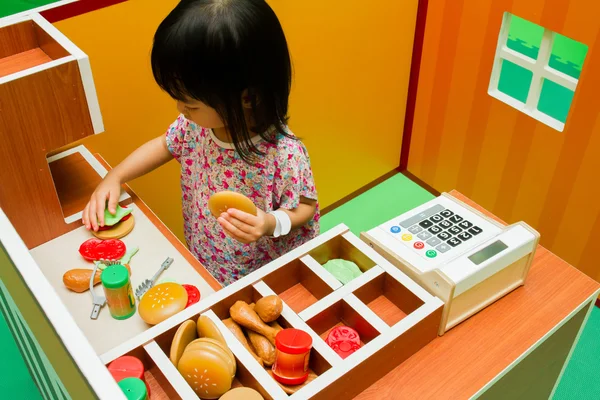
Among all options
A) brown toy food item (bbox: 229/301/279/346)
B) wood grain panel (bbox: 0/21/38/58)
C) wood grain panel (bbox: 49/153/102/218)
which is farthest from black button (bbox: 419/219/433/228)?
wood grain panel (bbox: 0/21/38/58)

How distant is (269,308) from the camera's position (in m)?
0.94

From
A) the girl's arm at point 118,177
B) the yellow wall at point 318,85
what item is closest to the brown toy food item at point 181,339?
the girl's arm at point 118,177

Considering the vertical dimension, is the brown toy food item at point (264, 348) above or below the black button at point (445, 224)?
below

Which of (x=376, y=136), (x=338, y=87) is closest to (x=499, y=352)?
(x=338, y=87)

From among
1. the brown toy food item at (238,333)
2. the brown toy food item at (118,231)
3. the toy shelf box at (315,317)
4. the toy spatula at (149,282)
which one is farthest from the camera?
the brown toy food item at (118,231)

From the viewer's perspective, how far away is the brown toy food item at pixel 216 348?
0.87 m

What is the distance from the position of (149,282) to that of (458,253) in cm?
58

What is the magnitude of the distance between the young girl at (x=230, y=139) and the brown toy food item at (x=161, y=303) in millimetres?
142

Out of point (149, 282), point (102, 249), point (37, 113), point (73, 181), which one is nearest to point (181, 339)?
point (149, 282)

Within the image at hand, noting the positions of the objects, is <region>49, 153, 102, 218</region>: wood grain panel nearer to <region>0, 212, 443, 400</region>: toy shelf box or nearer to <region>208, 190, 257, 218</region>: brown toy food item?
<region>0, 212, 443, 400</region>: toy shelf box

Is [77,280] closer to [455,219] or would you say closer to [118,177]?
[118,177]

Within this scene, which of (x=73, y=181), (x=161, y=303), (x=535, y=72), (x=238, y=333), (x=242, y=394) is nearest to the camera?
(x=242, y=394)

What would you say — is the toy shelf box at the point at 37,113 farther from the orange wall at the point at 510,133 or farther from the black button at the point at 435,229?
the orange wall at the point at 510,133

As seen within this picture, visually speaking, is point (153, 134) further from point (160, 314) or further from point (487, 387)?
point (487, 387)
